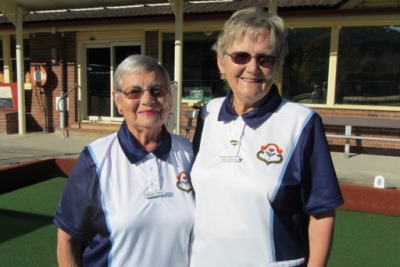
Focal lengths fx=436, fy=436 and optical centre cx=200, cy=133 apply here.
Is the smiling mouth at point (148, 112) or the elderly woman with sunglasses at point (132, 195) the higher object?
the smiling mouth at point (148, 112)

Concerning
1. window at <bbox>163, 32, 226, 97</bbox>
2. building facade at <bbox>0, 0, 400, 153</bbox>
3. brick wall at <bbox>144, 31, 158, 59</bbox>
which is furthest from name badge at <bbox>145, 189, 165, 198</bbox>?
brick wall at <bbox>144, 31, 158, 59</bbox>

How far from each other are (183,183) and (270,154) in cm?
42

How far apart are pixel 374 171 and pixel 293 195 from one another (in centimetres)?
596

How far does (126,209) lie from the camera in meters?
1.70

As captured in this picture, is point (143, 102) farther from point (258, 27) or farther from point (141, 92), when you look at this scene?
point (258, 27)

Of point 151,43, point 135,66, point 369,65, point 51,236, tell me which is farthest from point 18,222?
point 369,65

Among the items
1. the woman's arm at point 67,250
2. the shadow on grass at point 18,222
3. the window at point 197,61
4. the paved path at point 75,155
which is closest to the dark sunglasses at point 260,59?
the woman's arm at point 67,250

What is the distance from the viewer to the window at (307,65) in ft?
29.4

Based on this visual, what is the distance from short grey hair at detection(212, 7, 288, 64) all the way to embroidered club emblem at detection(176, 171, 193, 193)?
0.58 meters

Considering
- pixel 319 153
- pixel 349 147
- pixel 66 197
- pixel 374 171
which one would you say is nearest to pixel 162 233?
pixel 66 197

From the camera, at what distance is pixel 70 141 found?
390 inches

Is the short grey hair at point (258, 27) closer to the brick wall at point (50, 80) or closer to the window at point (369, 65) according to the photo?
the window at point (369, 65)

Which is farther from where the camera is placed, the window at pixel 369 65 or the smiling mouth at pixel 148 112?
the window at pixel 369 65

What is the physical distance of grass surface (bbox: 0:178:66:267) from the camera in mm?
3647
